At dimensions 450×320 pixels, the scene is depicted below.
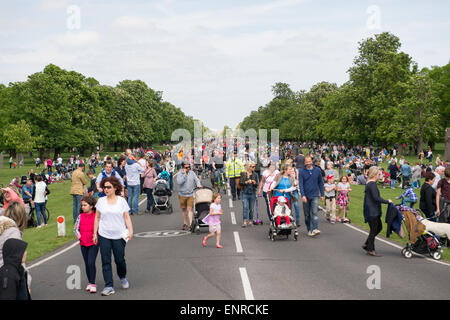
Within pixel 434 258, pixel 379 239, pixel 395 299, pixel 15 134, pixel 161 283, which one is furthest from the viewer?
pixel 15 134

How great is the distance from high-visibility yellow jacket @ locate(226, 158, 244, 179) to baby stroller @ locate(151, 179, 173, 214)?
308 cm

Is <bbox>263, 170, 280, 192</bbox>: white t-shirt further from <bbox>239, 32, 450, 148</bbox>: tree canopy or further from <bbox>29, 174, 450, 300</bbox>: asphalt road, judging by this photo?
<bbox>239, 32, 450, 148</bbox>: tree canopy

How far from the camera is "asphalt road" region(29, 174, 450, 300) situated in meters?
7.27

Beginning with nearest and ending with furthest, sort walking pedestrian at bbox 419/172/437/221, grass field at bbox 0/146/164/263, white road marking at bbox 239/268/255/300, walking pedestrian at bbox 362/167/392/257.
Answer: white road marking at bbox 239/268/255/300, walking pedestrian at bbox 362/167/392/257, walking pedestrian at bbox 419/172/437/221, grass field at bbox 0/146/164/263

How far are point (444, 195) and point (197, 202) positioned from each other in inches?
259

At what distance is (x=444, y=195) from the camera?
11.5 metres

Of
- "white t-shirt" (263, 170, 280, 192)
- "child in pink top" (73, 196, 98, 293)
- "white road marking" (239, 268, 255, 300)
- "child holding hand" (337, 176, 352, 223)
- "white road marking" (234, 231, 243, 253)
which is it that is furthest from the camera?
"child holding hand" (337, 176, 352, 223)

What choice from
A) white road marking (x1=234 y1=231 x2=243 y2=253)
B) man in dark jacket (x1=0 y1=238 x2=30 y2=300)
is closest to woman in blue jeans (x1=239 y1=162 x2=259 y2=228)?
white road marking (x1=234 y1=231 x2=243 y2=253)

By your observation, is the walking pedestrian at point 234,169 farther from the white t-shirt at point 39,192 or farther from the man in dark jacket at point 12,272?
the man in dark jacket at point 12,272

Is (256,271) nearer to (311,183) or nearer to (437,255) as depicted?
(437,255)

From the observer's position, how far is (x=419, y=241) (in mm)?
10383

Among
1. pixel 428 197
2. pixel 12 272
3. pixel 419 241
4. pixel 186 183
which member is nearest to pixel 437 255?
pixel 419 241
